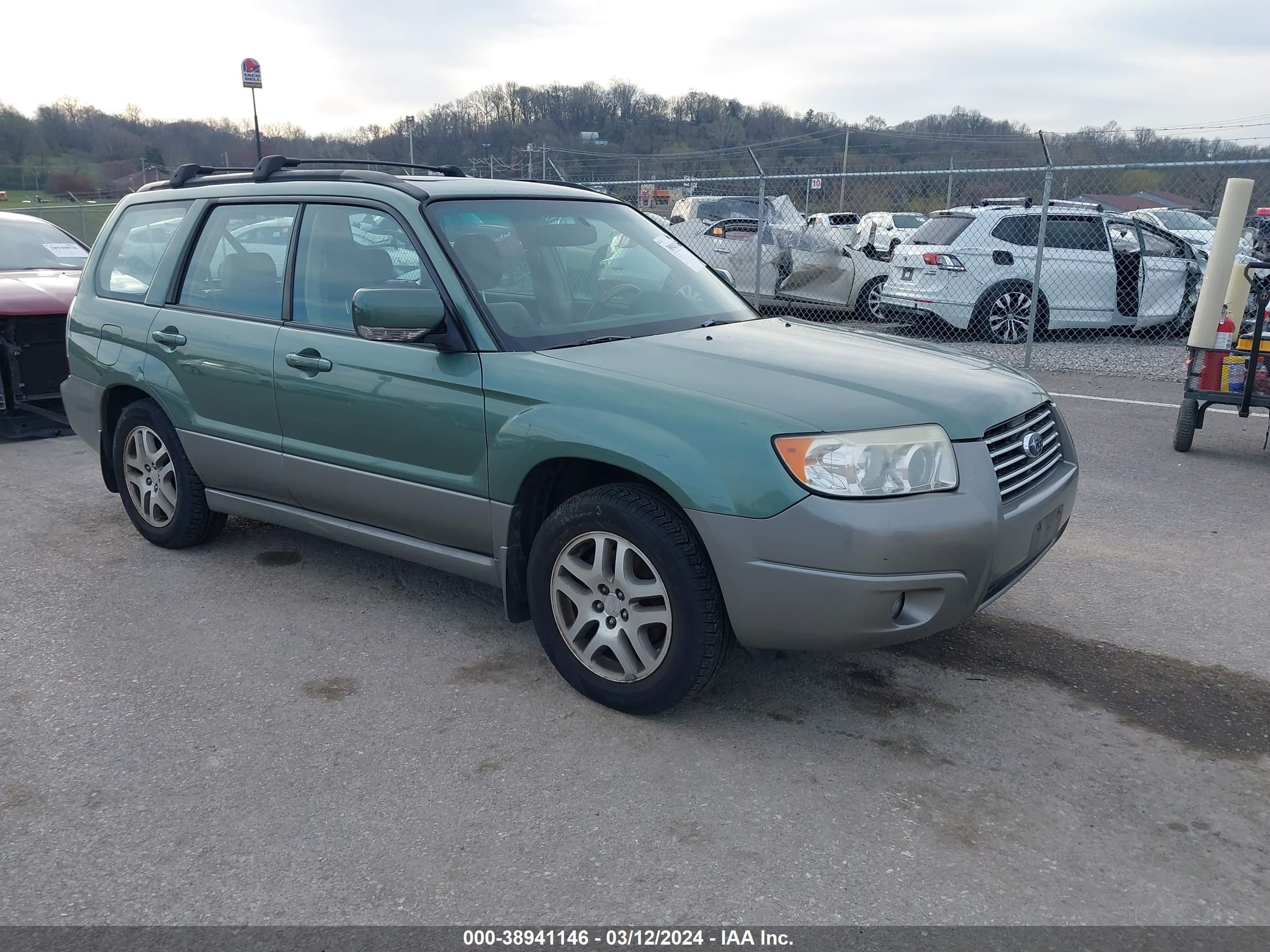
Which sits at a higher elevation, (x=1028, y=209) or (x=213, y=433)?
(x=1028, y=209)

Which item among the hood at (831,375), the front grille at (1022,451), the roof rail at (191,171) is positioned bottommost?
the front grille at (1022,451)

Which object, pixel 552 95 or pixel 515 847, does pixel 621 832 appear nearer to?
pixel 515 847

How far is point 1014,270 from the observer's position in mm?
11609

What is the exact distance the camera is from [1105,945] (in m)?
2.36

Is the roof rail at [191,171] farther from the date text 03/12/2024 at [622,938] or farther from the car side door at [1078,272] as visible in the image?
the car side door at [1078,272]

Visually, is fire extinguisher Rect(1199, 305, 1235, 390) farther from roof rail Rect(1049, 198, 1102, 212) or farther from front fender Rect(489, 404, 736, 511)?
roof rail Rect(1049, 198, 1102, 212)

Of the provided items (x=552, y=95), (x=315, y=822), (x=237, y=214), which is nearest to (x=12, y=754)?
(x=315, y=822)

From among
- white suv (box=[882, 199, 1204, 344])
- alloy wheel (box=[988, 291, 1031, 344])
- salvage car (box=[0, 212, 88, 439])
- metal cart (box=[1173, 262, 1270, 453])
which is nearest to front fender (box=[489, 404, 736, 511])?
metal cart (box=[1173, 262, 1270, 453])

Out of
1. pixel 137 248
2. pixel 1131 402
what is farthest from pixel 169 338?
pixel 1131 402

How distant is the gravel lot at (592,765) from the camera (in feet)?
→ 8.39

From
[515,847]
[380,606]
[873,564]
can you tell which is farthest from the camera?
[380,606]

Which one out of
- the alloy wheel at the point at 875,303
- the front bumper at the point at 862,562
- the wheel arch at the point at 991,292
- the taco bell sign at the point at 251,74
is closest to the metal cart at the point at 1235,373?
the front bumper at the point at 862,562

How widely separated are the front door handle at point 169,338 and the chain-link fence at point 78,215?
1876cm

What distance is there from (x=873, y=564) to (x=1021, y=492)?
73 centimetres
